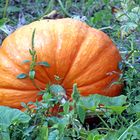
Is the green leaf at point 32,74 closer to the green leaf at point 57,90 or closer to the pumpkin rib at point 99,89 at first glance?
the green leaf at point 57,90

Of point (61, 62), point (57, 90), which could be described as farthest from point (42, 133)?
point (61, 62)

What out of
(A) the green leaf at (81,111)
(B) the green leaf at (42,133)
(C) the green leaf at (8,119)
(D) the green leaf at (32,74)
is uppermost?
(D) the green leaf at (32,74)

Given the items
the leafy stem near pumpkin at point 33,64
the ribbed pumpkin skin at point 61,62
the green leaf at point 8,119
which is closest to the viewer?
the green leaf at point 8,119

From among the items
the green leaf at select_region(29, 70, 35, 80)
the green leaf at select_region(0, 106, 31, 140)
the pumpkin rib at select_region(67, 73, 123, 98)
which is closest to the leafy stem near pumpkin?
the green leaf at select_region(29, 70, 35, 80)

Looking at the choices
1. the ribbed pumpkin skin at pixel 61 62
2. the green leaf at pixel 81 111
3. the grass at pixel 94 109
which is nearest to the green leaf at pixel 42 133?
the grass at pixel 94 109

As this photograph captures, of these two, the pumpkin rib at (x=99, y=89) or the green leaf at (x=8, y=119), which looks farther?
the pumpkin rib at (x=99, y=89)

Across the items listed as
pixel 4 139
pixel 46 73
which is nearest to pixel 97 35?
pixel 46 73

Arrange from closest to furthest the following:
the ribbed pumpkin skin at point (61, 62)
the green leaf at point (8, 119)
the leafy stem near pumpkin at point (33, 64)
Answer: the green leaf at point (8, 119), the leafy stem near pumpkin at point (33, 64), the ribbed pumpkin skin at point (61, 62)

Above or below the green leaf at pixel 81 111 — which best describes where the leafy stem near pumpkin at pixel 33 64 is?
above
